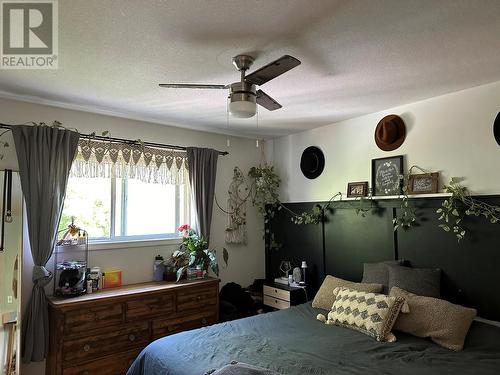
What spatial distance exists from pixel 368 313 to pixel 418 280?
0.57 meters

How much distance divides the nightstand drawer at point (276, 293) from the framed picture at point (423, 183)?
1.67 metres

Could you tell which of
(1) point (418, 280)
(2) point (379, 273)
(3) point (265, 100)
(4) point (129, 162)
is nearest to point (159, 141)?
(4) point (129, 162)

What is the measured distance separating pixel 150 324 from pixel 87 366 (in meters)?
0.57

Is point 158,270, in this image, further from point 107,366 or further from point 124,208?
point 107,366

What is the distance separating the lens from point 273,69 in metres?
1.79

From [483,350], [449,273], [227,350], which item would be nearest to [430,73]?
[449,273]

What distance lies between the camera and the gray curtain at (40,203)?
2633mm

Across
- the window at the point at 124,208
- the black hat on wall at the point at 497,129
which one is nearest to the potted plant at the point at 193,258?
the window at the point at 124,208

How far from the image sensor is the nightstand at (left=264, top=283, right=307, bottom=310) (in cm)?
361

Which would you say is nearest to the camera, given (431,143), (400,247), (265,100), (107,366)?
(265,100)

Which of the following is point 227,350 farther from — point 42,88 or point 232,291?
point 42,88

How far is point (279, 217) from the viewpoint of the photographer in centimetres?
436

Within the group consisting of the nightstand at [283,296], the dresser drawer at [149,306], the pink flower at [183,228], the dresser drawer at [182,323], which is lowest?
the dresser drawer at [182,323]

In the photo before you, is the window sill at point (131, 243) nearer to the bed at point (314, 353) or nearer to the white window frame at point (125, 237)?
the white window frame at point (125, 237)
